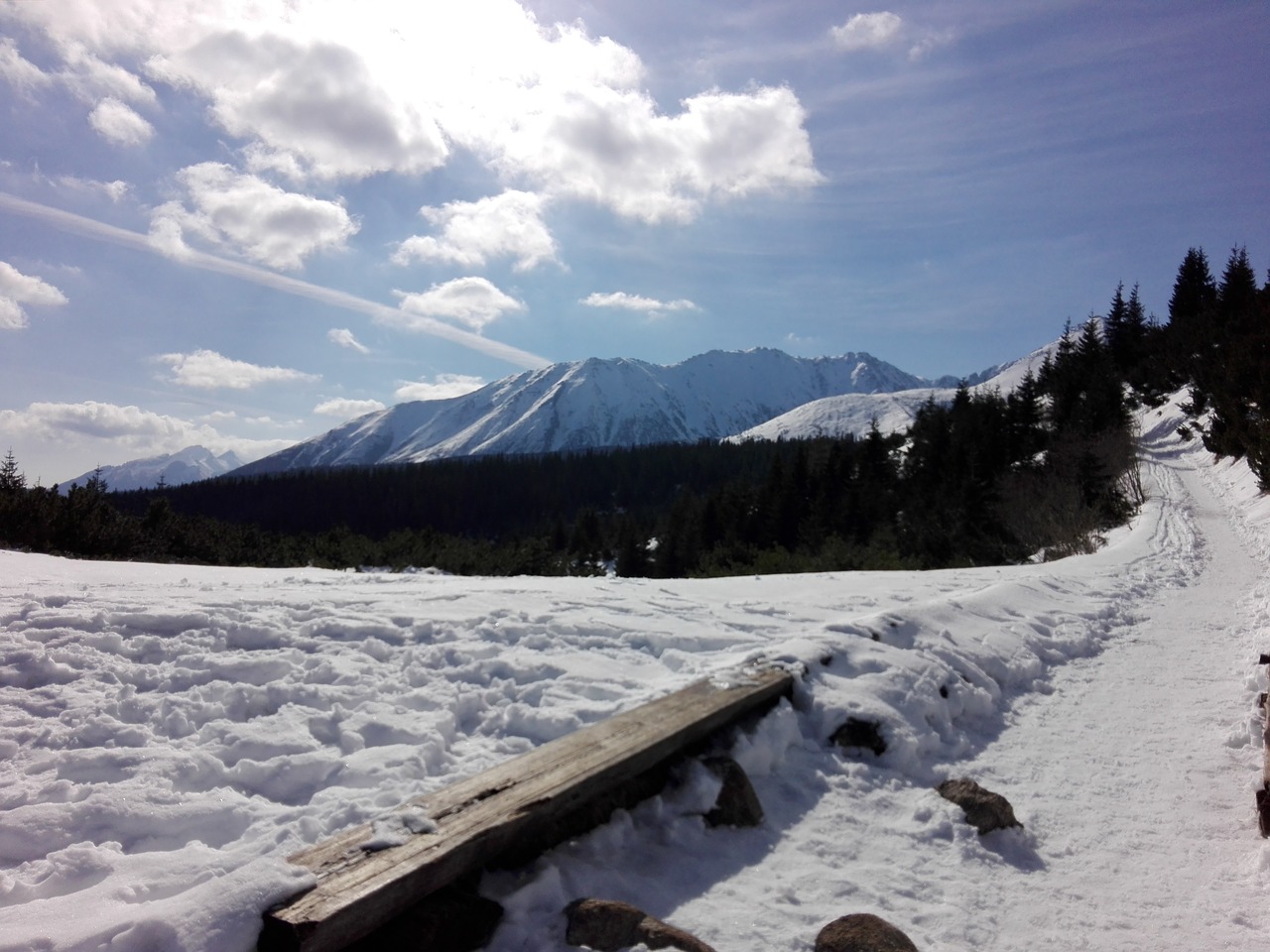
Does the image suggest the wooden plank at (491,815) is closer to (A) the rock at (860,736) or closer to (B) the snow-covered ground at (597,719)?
(B) the snow-covered ground at (597,719)

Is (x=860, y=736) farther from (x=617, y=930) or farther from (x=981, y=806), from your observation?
(x=617, y=930)

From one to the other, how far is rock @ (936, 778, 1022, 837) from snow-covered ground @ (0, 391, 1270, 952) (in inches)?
3.8

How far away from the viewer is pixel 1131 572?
1352 centimetres

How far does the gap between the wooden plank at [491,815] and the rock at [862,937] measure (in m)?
1.27

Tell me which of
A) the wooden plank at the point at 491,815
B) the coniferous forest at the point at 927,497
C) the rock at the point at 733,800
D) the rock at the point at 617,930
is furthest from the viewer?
the coniferous forest at the point at 927,497

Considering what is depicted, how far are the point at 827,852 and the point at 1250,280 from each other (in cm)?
7295

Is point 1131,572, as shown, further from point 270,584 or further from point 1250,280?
point 1250,280

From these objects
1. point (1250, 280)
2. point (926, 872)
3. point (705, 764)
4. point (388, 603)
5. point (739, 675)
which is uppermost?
point (1250, 280)

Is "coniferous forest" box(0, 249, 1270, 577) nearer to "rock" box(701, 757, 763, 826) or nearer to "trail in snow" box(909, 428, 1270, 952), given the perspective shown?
"trail in snow" box(909, 428, 1270, 952)

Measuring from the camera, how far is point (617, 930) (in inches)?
121

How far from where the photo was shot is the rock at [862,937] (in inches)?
125

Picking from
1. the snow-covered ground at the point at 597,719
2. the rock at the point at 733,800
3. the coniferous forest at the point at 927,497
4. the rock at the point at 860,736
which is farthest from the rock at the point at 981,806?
the coniferous forest at the point at 927,497

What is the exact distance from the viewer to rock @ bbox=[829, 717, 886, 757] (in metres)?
5.14

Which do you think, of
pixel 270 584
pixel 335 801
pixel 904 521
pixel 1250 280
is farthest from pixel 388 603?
pixel 1250 280
